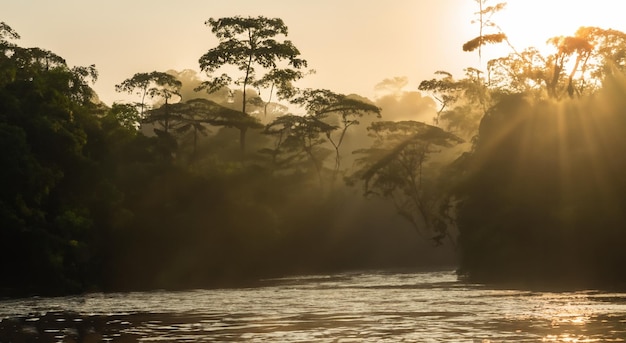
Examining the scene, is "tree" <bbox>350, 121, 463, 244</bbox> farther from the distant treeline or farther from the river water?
the river water

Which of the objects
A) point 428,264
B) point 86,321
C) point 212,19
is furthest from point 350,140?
point 86,321

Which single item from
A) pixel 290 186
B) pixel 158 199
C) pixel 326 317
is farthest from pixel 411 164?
pixel 326 317

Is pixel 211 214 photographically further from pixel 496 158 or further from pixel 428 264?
pixel 428 264

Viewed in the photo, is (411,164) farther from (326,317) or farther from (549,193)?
(326,317)

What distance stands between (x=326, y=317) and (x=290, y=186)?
60.9 metres

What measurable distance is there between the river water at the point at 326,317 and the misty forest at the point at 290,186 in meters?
8.53

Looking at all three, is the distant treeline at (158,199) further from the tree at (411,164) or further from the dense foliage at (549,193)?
the dense foliage at (549,193)

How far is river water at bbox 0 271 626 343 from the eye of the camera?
92.4 feet

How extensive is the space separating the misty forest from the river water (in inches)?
336

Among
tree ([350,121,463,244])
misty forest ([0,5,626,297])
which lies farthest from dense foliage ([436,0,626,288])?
tree ([350,121,463,244])

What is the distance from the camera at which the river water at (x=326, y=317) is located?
1109 inches

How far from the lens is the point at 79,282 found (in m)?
62.5

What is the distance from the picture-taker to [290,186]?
96.6m

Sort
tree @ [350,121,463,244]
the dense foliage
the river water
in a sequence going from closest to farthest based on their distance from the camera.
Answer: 1. the river water
2. the dense foliage
3. tree @ [350,121,463,244]
